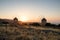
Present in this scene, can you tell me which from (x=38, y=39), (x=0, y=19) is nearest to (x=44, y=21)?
(x=0, y=19)

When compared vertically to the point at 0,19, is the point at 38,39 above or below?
below

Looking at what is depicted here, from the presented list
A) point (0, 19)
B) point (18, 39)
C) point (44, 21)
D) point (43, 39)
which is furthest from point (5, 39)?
point (44, 21)

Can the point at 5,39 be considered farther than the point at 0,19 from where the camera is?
No

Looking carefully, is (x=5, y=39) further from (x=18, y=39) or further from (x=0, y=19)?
(x=0, y=19)

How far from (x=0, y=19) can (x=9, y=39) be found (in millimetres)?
13574

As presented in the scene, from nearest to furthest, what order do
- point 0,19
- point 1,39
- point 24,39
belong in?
point 1,39 < point 24,39 < point 0,19

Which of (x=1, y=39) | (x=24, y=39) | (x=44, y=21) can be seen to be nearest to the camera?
(x=1, y=39)

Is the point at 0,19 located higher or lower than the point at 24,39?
higher

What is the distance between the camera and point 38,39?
457 inches

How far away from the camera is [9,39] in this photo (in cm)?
1094

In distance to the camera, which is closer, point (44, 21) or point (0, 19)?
point (0, 19)

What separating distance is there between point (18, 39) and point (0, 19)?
13.4m

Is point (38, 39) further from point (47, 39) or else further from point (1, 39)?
point (1, 39)

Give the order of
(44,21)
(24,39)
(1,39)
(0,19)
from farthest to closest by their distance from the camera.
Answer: (44,21) → (0,19) → (24,39) → (1,39)
